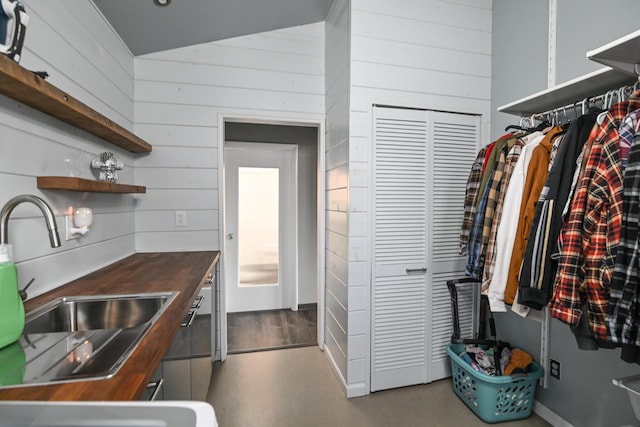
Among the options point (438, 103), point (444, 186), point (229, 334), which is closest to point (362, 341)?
point (444, 186)

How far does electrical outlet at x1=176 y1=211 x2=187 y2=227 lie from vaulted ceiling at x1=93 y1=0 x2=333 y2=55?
4.06 feet

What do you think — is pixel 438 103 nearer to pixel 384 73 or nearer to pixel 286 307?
pixel 384 73

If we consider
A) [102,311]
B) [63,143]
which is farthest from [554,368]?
[63,143]

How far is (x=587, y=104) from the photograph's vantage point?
1438mm

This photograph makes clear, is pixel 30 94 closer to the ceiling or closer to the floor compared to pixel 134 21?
closer to the floor

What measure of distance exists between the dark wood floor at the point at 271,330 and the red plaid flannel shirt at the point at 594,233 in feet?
7.45

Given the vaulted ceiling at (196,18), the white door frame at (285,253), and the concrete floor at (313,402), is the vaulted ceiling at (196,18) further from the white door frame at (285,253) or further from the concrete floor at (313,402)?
the concrete floor at (313,402)

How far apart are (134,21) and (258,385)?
2.61m

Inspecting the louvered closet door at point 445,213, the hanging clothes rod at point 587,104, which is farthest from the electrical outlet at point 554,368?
the hanging clothes rod at point 587,104

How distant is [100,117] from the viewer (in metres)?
1.57

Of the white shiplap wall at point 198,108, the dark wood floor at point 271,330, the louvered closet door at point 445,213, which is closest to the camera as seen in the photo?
the louvered closet door at point 445,213

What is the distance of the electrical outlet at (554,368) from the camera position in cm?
186

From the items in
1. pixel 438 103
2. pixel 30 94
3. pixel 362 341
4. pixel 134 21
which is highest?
pixel 134 21

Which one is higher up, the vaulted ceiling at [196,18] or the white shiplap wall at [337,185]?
the vaulted ceiling at [196,18]
